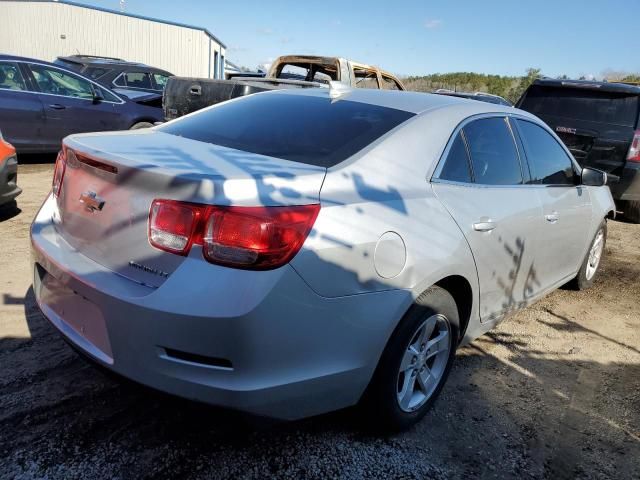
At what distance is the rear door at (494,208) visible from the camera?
273cm

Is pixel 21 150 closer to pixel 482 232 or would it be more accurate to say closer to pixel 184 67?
pixel 482 232

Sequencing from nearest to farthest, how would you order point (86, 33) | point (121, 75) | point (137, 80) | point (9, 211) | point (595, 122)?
point (9, 211)
point (595, 122)
point (121, 75)
point (137, 80)
point (86, 33)

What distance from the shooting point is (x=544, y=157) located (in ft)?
12.3

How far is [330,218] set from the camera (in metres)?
2.04

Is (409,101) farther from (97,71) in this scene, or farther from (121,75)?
(97,71)

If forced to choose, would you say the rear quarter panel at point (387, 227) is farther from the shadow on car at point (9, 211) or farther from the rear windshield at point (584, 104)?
the rear windshield at point (584, 104)

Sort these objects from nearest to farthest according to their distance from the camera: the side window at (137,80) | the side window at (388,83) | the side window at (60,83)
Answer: the side window at (60,83), the side window at (388,83), the side window at (137,80)

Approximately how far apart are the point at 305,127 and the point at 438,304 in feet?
3.63

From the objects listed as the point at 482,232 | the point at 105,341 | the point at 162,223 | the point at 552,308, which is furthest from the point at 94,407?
the point at 552,308

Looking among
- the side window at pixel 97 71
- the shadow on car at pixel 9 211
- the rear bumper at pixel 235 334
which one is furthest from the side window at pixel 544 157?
the side window at pixel 97 71

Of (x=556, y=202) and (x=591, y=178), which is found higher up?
Result: (x=591, y=178)

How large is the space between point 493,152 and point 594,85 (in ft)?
17.0

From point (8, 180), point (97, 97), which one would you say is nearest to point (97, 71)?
point (97, 97)

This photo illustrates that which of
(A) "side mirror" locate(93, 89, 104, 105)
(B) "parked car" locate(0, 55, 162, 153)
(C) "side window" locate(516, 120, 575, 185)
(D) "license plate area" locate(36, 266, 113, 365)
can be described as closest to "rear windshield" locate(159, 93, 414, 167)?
(D) "license plate area" locate(36, 266, 113, 365)
